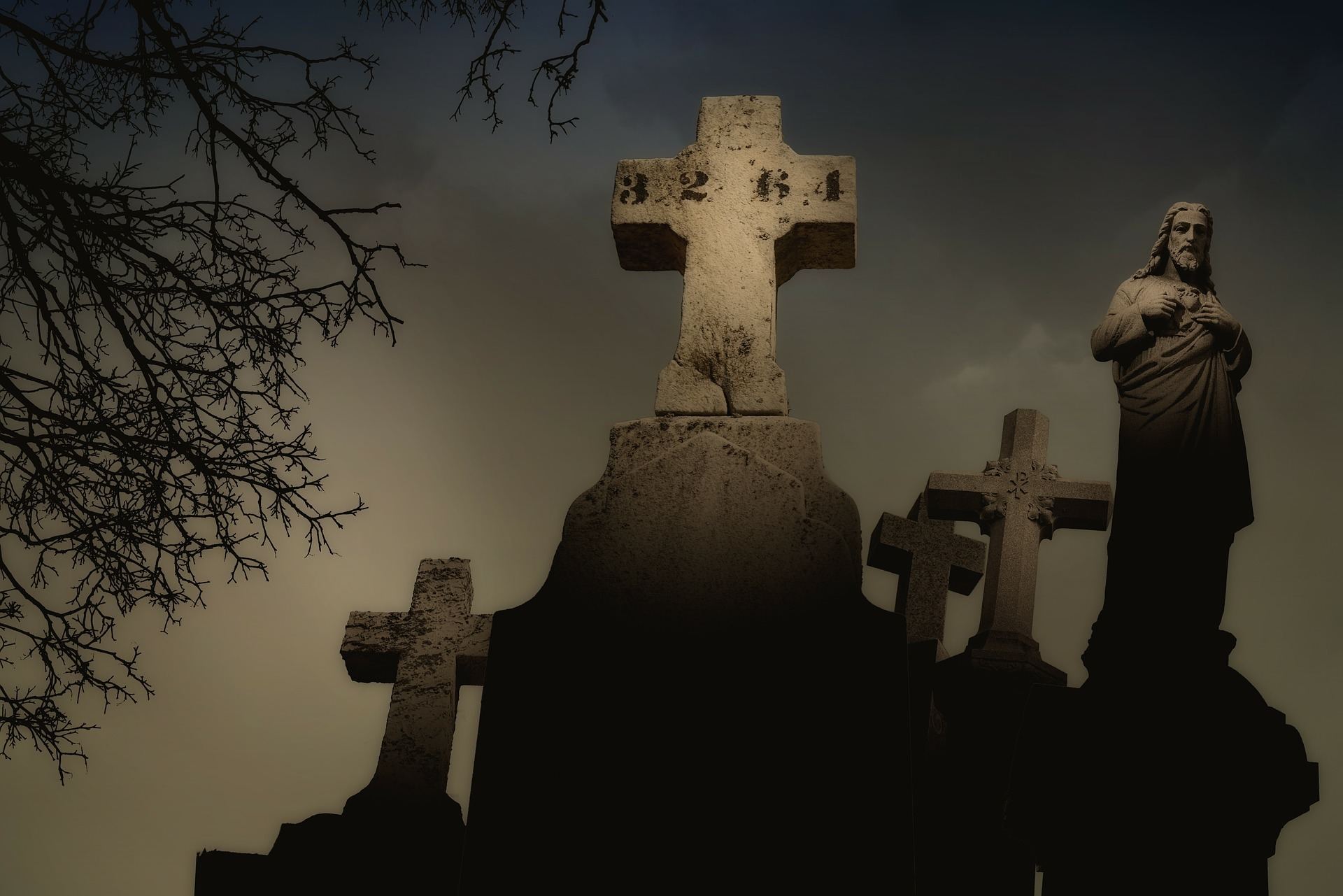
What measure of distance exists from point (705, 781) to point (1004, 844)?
8.26 ft

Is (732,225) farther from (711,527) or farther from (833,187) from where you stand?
(711,527)

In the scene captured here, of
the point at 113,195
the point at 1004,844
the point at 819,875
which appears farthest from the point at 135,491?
the point at 1004,844

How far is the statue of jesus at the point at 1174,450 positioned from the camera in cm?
464

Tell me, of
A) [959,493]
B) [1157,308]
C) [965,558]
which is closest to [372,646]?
[965,558]

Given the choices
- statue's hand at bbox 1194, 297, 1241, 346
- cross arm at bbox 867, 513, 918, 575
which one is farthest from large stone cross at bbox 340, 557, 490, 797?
statue's hand at bbox 1194, 297, 1241, 346

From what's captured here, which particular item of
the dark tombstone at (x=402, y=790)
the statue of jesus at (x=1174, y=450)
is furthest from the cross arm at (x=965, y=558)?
the dark tombstone at (x=402, y=790)

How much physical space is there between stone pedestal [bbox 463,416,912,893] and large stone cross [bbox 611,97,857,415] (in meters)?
0.64

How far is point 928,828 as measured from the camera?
4.83 metres

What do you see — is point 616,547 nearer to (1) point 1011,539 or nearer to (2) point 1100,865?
(2) point 1100,865

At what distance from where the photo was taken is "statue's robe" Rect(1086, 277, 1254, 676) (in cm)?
464

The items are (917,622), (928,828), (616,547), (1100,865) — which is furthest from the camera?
(917,622)

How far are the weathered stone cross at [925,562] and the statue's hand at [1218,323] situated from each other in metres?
1.58

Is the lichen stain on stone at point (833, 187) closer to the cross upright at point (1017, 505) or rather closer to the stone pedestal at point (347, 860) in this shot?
the stone pedestal at point (347, 860)

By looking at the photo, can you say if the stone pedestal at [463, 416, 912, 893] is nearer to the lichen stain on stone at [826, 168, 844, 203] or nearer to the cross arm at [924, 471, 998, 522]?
the lichen stain on stone at [826, 168, 844, 203]
